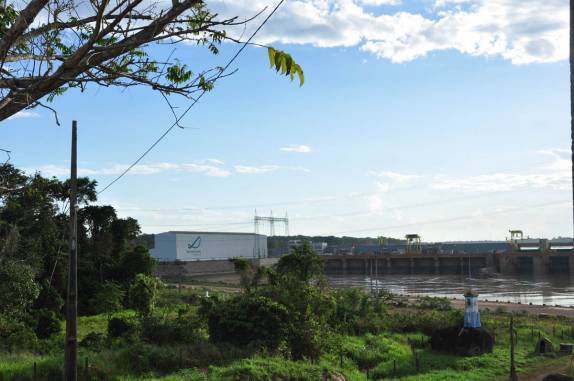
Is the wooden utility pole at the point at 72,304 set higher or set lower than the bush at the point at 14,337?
higher

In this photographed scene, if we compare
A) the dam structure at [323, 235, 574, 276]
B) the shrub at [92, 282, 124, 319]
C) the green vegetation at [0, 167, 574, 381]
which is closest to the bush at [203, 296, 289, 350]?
the green vegetation at [0, 167, 574, 381]

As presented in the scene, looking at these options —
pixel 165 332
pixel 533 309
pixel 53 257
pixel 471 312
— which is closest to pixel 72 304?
pixel 165 332

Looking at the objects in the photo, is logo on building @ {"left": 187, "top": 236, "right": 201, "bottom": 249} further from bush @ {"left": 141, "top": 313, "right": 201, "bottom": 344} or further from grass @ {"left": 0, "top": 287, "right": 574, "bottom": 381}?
bush @ {"left": 141, "top": 313, "right": 201, "bottom": 344}

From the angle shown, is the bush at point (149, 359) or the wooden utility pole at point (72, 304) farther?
the bush at point (149, 359)

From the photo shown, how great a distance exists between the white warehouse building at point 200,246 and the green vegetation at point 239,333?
84.6 m

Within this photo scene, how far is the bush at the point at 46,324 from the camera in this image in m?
34.1

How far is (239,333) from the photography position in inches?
912

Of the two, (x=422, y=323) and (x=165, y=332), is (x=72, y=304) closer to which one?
(x=165, y=332)

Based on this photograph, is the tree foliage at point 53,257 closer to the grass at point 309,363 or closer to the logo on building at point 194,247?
the grass at point 309,363

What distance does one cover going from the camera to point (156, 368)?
19672mm

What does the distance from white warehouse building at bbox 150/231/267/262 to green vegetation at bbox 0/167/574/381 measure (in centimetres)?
8459

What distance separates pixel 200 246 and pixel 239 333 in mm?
112094

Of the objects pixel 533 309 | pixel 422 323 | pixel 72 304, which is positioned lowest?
pixel 533 309

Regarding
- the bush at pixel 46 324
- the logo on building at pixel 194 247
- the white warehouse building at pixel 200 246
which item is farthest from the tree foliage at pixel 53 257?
the logo on building at pixel 194 247
